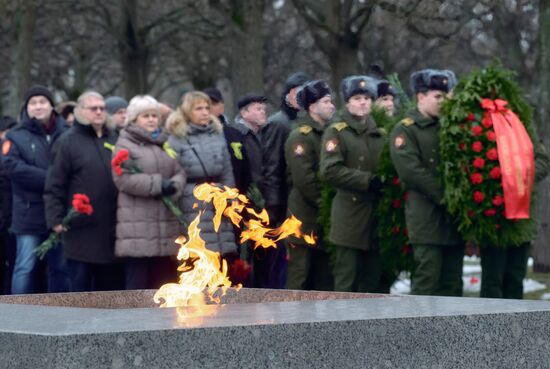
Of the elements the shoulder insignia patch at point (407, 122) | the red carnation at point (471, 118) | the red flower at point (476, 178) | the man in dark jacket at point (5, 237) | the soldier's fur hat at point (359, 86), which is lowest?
the man in dark jacket at point (5, 237)

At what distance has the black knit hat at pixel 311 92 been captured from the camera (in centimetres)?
1033

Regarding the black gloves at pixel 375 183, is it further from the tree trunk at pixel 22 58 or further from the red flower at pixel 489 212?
the tree trunk at pixel 22 58

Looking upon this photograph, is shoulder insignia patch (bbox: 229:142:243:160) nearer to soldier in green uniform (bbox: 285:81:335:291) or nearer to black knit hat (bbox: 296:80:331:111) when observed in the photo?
soldier in green uniform (bbox: 285:81:335:291)

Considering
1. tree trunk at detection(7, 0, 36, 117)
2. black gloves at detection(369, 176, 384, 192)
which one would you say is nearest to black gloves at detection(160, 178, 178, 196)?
black gloves at detection(369, 176, 384, 192)

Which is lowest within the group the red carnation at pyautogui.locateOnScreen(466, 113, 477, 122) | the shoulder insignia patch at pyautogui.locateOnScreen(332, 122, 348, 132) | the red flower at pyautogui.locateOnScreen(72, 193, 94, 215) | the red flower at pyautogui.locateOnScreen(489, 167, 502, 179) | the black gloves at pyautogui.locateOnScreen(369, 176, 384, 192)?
the red flower at pyautogui.locateOnScreen(72, 193, 94, 215)

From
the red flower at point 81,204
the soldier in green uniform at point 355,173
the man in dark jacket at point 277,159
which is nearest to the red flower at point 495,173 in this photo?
the soldier in green uniform at point 355,173

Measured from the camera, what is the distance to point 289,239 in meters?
10.8

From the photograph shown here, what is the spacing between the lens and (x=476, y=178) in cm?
975

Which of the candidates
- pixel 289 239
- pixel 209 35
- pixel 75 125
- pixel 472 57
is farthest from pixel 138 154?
pixel 472 57

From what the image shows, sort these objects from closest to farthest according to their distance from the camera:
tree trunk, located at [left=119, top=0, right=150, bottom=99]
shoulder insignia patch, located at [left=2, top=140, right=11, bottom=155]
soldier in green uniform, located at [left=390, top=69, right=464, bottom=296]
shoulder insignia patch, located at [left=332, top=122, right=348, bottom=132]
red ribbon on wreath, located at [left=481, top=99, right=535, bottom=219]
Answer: red ribbon on wreath, located at [left=481, top=99, right=535, bottom=219] < soldier in green uniform, located at [left=390, top=69, right=464, bottom=296] < shoulder insignia patch, located at [left=332, top=122, right=348, bottom=132] < shoulder insignia patch, located at [left=2, top=140, right=11, bottom=155] < tree trunk, located at [left=119, top=0, right=150, bottom=99]

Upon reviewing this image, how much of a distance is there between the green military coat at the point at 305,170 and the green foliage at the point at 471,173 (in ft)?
4.01

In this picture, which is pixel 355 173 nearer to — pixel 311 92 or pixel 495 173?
pixel 311 92

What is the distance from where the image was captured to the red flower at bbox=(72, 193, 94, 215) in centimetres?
1007

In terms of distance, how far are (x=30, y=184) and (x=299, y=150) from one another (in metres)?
2.44
